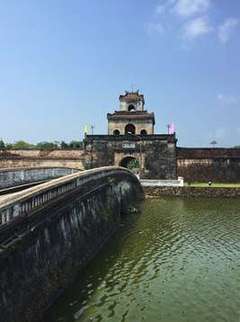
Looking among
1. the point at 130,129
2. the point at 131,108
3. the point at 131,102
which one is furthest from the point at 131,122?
the point at 131,102

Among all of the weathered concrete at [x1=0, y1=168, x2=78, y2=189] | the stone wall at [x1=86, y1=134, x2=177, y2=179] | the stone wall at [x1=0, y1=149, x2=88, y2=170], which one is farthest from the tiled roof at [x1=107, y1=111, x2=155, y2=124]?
the weathered concrete at [x1=0, y1=168, x2=78, y2=189]

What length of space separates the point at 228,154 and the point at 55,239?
129 ft

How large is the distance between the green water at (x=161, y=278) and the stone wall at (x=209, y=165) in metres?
23.5

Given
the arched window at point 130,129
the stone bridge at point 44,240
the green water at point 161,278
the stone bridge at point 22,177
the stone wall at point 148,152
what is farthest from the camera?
the arched window at point 130,129

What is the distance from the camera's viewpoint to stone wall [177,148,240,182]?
49.7 m

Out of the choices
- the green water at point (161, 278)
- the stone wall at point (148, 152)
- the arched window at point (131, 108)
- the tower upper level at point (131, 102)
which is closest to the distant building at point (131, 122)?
the tower upper level at point (131, 102)

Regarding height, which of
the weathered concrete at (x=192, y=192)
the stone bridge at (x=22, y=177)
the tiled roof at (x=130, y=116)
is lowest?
the weathered concrete at (x=192, y=192)

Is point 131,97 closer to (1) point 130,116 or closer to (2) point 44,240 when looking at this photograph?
(1) point 130,116

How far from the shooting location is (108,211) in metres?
24.7

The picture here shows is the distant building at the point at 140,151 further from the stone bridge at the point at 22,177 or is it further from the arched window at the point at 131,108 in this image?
the stone bridge at the point at 22,177

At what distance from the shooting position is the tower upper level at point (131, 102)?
5525cm

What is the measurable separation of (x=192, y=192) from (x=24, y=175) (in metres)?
23.8

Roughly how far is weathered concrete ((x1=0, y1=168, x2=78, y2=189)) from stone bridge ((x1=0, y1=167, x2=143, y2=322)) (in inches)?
144

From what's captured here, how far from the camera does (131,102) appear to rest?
55.4 metres
